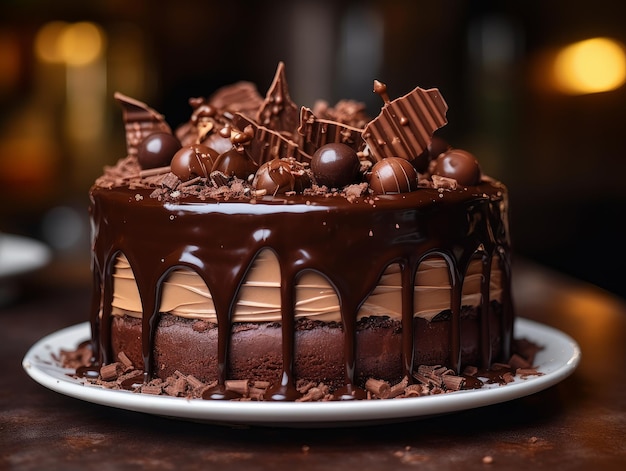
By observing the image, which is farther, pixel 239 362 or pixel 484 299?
pixel 484 299

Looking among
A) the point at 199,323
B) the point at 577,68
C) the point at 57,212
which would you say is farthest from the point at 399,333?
the point at 57,212

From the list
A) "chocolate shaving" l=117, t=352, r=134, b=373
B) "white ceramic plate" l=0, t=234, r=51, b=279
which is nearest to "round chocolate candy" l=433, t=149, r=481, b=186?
"chocolate shaving" l=117, t=352, r=134, b=373

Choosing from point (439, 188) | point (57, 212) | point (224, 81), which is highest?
point (224, 81)

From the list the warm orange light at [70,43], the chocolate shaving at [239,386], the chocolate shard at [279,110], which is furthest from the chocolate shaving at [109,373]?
the warm orange light at [70,43]

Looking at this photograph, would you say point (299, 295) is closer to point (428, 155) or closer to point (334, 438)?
point (334, 438)

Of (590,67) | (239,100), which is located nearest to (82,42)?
(590,67)

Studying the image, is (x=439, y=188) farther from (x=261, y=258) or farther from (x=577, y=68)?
(x=577, y=68)

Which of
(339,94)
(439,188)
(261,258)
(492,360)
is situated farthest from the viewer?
(339,94)
